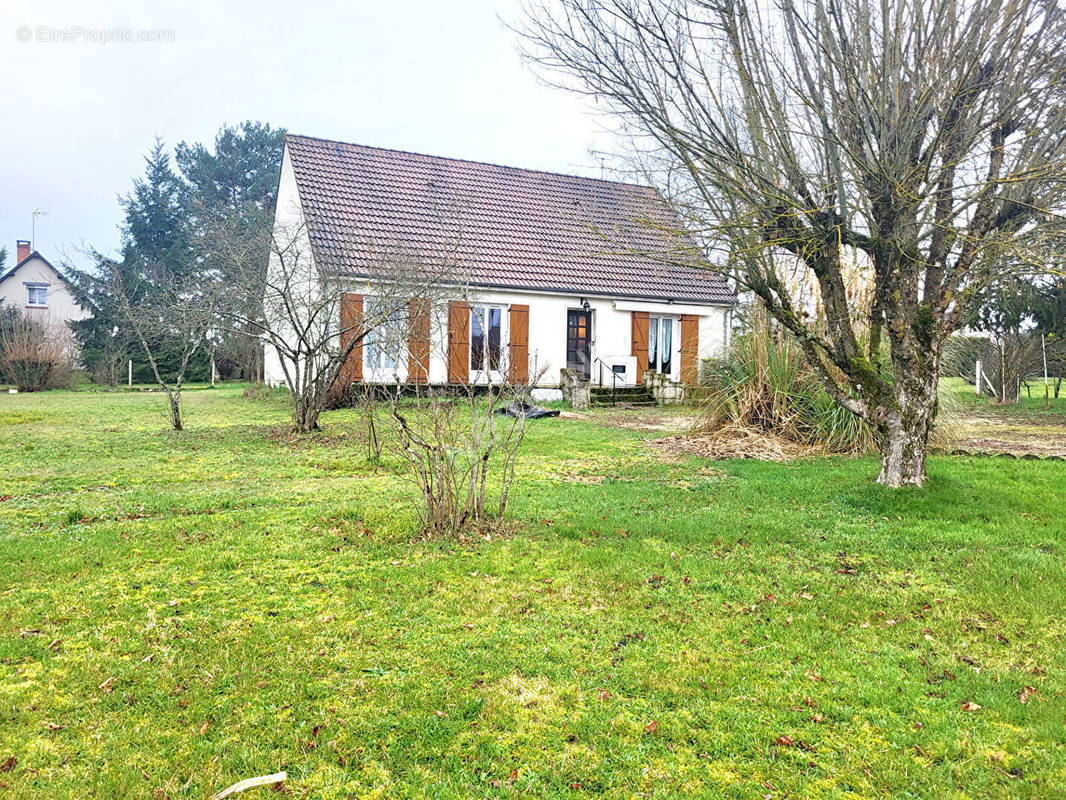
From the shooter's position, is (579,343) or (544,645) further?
(579,343)

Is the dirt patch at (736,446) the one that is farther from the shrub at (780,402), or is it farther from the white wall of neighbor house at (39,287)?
the white wall of neighbor house at (39,287)

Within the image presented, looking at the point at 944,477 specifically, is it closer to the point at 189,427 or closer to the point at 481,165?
the point at 189,427

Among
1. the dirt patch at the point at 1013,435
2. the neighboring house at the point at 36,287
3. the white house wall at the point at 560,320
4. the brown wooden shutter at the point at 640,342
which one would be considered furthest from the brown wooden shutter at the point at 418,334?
the neighboring house at the point at 36,287

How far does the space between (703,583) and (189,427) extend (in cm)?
1056

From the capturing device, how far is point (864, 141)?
16.8ft

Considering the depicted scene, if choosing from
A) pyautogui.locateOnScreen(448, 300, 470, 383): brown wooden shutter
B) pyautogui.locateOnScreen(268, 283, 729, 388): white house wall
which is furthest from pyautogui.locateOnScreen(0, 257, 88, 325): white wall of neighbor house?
pyautogui.locateOnScreen(268, 283, 729, 388): white house wall

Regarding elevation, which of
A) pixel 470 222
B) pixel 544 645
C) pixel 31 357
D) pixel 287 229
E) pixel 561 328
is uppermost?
pixel 470 222

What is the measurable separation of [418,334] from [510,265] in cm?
567

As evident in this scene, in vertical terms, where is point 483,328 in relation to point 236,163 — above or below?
below

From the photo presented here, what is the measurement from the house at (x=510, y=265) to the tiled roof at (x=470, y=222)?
4 centimetres

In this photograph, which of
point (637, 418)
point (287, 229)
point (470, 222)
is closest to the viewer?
point (637, 418)

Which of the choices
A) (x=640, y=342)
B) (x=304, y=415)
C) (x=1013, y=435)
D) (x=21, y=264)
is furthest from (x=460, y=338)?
(x=21, y=264)

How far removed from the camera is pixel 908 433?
602 cm

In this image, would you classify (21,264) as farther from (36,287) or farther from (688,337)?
(688,337)
